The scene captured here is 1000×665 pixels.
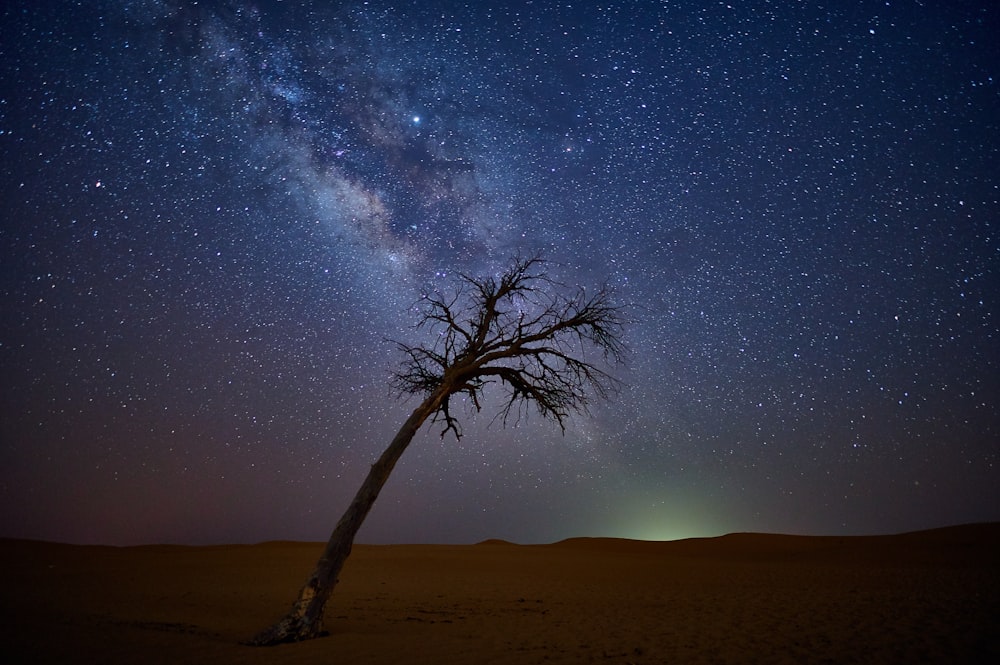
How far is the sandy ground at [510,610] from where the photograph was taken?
328 inches

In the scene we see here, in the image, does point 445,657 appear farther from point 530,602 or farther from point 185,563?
point 185,563

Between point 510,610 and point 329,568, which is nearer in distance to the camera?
point 329,568

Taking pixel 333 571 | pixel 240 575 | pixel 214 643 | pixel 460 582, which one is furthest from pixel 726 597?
pixel 240 575

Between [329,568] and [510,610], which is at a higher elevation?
[329,568]

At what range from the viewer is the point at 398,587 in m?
19.3

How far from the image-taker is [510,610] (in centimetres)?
1398

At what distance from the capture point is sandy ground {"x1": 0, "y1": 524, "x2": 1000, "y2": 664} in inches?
328

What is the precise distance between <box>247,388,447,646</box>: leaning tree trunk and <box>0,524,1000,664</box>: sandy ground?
391 millimetres

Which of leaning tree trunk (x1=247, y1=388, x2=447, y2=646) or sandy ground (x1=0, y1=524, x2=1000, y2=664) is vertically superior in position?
leaning tree trunk (x1=247, y1=388, x2=447, y2=646)

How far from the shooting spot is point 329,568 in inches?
355

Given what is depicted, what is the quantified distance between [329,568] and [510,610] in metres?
6.85

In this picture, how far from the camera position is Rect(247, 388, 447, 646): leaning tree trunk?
8.70m

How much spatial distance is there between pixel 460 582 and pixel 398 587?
3.14 metres

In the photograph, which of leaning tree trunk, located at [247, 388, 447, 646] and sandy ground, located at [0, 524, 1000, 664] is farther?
leaning tree trunk, located at [247, 388, 447, 646]
